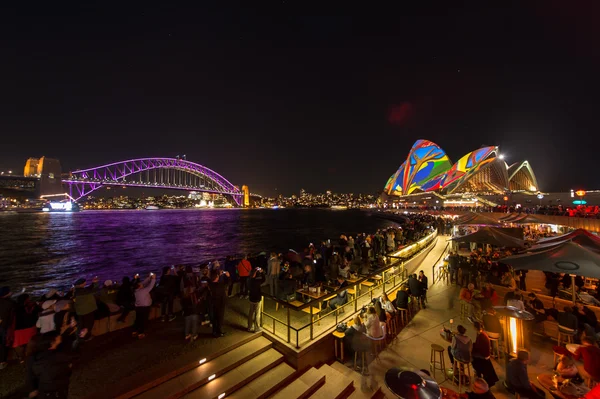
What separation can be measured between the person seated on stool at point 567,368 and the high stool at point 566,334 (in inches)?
74.1

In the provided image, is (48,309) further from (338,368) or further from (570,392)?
(570,392)

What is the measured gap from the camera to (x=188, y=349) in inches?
→ 186

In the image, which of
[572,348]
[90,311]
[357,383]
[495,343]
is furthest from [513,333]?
[90,311]

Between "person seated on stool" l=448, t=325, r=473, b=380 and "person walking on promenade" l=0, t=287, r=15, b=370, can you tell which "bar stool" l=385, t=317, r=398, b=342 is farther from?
"person walking on promenade" l=0, t=287, r=15, b=370

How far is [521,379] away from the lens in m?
3.80

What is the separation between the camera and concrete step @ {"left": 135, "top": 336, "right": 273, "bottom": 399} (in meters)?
3.80

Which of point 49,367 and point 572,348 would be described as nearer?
point 49,367

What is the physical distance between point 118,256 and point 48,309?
74.5 ft

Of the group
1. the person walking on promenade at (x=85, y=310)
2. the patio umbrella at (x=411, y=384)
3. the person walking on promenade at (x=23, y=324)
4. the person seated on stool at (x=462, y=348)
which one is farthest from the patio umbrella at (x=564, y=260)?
the person walking on promenade at (x=23, y=324)

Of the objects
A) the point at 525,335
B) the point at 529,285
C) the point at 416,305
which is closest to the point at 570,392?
the point at 525,335

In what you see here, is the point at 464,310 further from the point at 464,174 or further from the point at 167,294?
the point at 464,174

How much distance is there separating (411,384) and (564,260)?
16.8 ft

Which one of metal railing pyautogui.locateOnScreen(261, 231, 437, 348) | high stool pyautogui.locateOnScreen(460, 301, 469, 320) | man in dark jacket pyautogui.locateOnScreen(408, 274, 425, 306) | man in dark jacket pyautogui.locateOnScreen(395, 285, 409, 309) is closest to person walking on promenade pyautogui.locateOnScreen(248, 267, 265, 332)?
metal railing pyautogui.locateOnScreen(261, 231, 437, 348)

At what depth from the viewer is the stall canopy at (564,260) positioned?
17.0 ft
